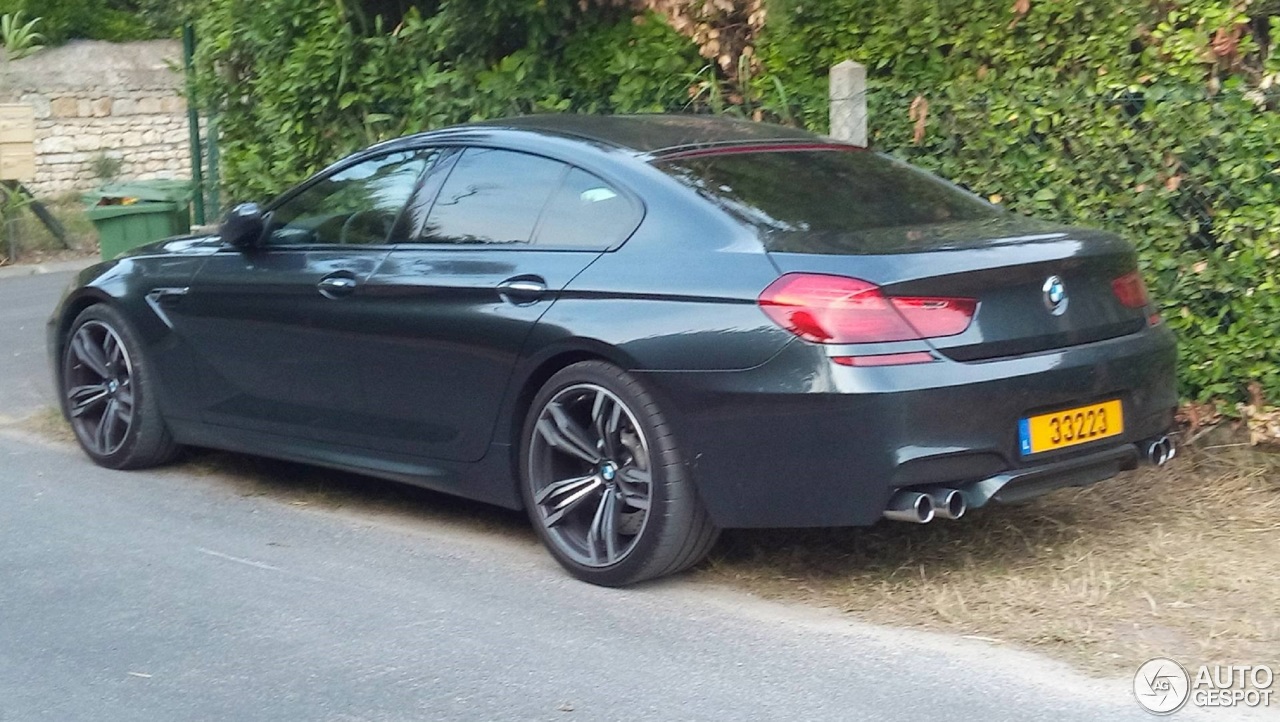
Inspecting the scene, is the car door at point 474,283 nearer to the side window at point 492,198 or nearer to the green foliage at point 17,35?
the side window at point 492,198

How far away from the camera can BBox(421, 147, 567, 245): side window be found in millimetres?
5734

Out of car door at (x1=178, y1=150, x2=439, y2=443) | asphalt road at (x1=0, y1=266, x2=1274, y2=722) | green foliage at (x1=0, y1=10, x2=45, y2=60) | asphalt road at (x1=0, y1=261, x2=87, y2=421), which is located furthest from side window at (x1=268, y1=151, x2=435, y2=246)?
green foliage at (x1=0, y1=10, x2=45, y2=60)

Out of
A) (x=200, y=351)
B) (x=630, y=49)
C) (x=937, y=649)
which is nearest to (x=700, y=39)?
(x=630, y=49)

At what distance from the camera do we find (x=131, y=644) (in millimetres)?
4957

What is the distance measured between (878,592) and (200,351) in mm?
3147

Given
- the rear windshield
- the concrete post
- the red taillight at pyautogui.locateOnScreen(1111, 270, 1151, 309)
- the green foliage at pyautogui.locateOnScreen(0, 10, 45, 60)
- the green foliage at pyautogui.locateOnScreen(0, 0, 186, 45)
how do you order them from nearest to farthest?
the rear windshield, the red taillight at pyautogui.locateOnScreen(1111, 270, 1151, 309), the concrete post, the green foliage at pyautogui.locateOnScreen(0, 10, 45, 60), the green foliage at pyautogui.locateOnScreen(0, 0, 186, 45)

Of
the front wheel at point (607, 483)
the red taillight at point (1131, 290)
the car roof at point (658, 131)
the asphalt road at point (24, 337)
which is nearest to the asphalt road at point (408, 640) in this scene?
the front wheel at point (607, 483)

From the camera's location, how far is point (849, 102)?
723 centimetres

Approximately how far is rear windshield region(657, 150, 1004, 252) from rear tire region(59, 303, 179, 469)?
288 centimetres

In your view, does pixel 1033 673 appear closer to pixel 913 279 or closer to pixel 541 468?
pixel 913 279

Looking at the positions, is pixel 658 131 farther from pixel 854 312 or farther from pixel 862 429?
pixel 862 429

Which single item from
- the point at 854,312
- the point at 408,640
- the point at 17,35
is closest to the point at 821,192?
the point at 854,312

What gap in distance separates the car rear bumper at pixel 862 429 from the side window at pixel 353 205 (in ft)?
5.43

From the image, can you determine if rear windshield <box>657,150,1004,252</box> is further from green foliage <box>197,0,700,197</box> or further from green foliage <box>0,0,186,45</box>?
green foliage <box>0,0,186,45</box>
